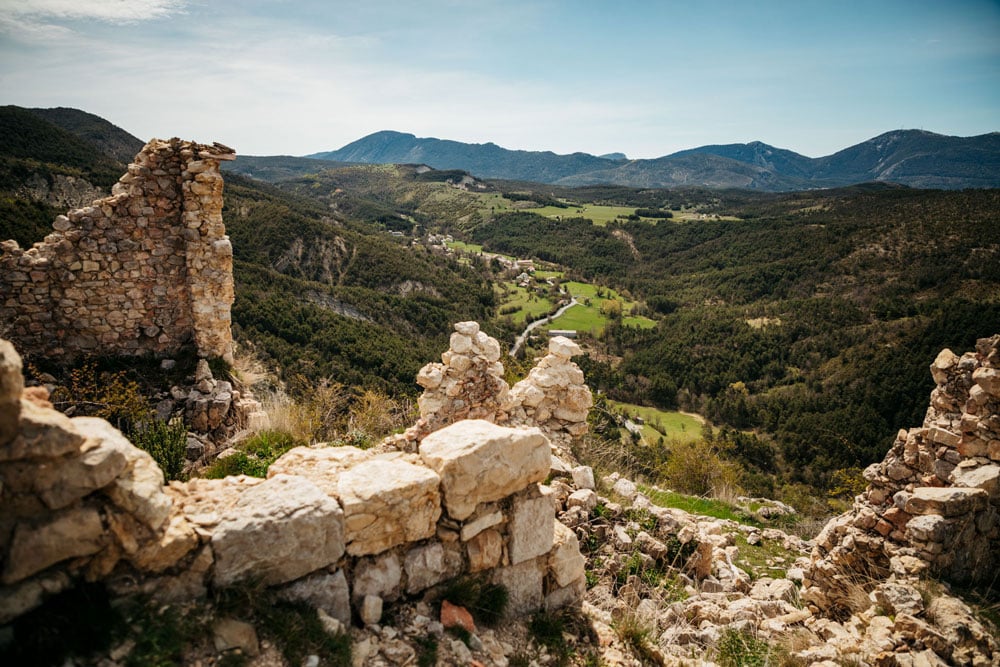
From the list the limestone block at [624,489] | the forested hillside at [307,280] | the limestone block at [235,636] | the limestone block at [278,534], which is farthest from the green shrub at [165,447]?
the forested hillside at [307,280]

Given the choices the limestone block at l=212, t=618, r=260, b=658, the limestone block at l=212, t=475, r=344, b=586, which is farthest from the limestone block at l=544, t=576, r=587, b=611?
the limestone block at l=212, t=618, r=260, b=658

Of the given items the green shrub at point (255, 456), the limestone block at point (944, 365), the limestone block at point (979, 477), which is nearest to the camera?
the green shrub at point (255, 456)

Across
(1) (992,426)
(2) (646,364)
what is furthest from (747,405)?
(1) (992,426)

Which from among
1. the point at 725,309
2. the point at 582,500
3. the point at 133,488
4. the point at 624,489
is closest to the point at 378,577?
the point at 133,488

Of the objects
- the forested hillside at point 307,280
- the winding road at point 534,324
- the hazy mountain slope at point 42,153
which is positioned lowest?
the winding road at point 534,324

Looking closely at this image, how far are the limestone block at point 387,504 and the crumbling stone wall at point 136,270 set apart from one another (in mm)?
5576

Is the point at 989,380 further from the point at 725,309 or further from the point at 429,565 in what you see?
the point at 725,309

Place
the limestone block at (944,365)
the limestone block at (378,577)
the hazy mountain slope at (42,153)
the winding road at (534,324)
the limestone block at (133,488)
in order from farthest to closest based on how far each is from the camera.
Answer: the winding road at (534,324) < the hazy mountain slope at (42,153) < the limestone block at (944,365) < the limestone block at (378,577) < the limestone block at (133,488)

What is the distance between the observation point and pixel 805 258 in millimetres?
83625

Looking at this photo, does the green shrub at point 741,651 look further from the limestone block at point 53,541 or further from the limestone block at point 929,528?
the limestone block at point 53,541

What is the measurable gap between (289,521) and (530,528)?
91.6 inches

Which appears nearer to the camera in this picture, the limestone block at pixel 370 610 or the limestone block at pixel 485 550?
the limestone block at pixel 370 610

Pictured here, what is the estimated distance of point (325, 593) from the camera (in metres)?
3.85

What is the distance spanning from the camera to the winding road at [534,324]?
220ft
